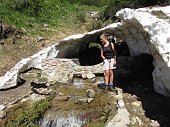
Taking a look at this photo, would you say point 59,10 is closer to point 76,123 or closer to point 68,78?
point 68,78

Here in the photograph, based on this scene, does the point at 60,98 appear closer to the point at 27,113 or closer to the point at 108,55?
the point at 27,113

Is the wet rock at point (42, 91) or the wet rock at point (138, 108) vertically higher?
the wet rock at point (42, 91)

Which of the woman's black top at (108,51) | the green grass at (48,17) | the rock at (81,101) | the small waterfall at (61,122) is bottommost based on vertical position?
the small waterfall at (61,122)

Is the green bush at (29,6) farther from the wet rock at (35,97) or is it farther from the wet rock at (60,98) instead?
the wet rock at (60,98)

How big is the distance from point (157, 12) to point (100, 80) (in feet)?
11.5

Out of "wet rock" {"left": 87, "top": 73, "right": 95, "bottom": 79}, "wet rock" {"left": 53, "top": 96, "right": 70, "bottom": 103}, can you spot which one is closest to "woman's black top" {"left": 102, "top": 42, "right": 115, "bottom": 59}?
"wet rock" {"left": 53, "top": 96, "right": 70, "bottom": 103}

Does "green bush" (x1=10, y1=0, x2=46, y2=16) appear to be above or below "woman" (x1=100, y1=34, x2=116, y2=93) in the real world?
above

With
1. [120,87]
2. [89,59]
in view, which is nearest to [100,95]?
[120,87]

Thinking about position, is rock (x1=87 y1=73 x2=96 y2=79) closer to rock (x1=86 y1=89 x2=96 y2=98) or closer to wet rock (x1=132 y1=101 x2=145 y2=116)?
rock (x1=86 y1=89 x2=96 y2=98)

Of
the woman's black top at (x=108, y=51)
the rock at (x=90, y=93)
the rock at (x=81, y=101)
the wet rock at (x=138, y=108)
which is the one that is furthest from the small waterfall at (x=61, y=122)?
the woman's black top at (x=108, y=51)

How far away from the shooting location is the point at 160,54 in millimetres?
10727

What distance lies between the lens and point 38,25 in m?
20.3

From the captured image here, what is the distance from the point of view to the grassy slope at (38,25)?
17.1 m

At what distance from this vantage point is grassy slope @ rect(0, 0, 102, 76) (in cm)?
1711
